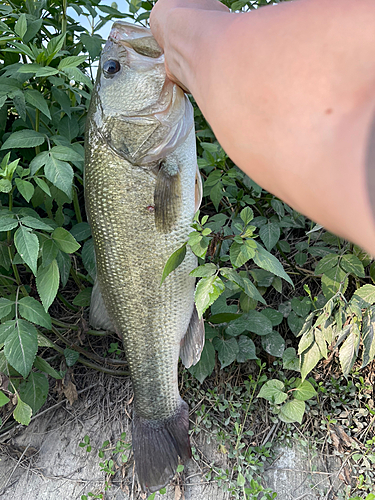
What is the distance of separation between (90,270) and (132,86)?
0.91 m

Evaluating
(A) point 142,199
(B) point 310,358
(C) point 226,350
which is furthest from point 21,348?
(B) point 310,358

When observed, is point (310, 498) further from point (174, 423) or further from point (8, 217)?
point (8, 217)

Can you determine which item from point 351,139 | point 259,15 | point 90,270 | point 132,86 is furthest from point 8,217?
point 351,139

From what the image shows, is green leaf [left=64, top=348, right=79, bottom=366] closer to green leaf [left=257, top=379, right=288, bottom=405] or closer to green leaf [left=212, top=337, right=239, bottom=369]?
green leaf [left=212, top=337, right=239, bottom=369]

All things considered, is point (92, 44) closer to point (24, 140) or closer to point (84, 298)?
point (24, 140)

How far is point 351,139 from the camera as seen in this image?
1.45 ft

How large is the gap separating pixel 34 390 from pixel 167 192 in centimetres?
122

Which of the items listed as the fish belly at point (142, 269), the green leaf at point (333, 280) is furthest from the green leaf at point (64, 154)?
the green leaf at point (333, 280)

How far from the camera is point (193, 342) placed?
161 centimetres

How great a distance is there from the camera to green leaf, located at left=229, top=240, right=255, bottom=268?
132 cm

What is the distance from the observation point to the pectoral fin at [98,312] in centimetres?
166

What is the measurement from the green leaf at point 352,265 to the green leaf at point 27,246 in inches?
51.8

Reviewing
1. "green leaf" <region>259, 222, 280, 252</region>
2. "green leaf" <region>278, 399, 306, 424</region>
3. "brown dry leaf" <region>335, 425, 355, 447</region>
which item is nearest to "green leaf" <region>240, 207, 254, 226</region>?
"green leaf" <region>259, 222, 280, 252</region>

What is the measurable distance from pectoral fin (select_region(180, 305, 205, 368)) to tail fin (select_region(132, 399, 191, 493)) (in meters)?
0.27
